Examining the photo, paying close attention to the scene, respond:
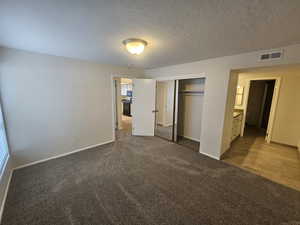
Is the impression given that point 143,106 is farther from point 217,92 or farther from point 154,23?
point 154,23

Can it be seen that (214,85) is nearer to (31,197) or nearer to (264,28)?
(264,28)

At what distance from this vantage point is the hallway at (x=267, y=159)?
7.61 feet

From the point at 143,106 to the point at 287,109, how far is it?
428cm

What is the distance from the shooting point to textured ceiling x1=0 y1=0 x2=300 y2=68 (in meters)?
1.09

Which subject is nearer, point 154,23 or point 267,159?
point 154,23

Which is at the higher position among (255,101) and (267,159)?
(255,101)

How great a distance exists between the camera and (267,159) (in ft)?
9.62

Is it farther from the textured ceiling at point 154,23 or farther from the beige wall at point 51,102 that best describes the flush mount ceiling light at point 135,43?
the beige wall at point 51,102

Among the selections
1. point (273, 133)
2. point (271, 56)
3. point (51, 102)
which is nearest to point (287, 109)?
point (273, 133)

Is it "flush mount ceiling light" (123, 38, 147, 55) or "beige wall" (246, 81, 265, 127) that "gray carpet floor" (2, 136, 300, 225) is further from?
"beige wall" (246, 81, 265, 127)

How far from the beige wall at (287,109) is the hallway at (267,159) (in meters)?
0.33

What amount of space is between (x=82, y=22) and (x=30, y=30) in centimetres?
78

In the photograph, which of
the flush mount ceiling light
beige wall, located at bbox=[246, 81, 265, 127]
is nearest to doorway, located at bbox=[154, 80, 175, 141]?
the flush mount ceiling light

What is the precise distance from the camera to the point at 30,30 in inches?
61.9
